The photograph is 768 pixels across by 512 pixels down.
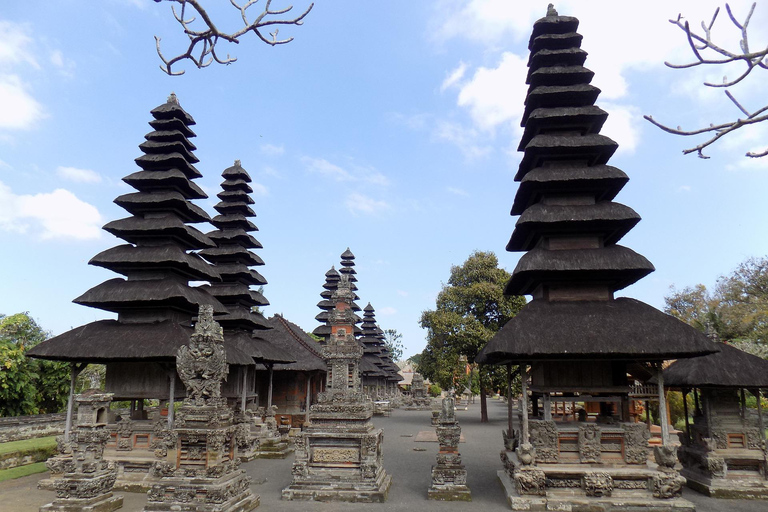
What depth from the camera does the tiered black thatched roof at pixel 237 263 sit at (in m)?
23.0

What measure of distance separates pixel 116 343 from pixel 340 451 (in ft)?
26.6

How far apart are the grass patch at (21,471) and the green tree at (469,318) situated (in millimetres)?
20814

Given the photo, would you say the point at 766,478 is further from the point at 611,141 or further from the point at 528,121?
the point at 528,121

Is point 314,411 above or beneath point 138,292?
beneath

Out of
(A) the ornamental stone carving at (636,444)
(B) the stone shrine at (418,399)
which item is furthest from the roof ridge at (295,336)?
(B) the stone shrine at (418,399)

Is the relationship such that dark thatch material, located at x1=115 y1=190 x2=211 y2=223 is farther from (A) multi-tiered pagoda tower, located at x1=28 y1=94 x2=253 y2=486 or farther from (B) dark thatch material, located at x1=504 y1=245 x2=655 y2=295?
(B) dark thatch material, located at x1=504 y1=245 x2=655 y2=295

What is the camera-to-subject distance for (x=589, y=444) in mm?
12336

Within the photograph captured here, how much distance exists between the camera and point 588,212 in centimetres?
1414

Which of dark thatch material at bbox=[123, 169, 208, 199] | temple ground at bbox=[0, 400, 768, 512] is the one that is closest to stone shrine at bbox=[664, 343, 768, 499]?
temple ground at bbox=[0, 400, 768, 512]

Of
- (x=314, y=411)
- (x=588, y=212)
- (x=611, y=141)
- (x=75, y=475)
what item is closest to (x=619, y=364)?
(x=588, y=212)

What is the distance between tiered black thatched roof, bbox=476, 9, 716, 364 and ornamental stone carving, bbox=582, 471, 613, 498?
293cm

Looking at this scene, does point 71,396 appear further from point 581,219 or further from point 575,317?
point 581,219

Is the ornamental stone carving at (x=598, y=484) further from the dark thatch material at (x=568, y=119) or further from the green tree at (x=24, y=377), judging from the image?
the green tree at (x=24, y=377)

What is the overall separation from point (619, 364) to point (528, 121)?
8.24m
